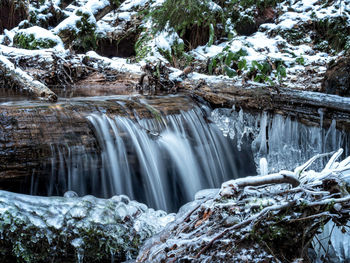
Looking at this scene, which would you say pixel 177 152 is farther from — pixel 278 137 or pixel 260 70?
pixel 260 70

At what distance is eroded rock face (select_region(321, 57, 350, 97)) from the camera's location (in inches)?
156

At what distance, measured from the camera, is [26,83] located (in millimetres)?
4395

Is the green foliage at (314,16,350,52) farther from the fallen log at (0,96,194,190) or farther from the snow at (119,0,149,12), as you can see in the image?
the fallen log at (0,96,194,190)

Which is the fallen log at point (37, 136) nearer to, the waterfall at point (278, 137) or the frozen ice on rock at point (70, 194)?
the frozen ice on rock at point (70, 194)

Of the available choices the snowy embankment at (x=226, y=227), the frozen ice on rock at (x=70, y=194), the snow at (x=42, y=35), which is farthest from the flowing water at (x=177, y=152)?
the snow at (x=42, y=35)

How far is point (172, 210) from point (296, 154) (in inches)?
61.7

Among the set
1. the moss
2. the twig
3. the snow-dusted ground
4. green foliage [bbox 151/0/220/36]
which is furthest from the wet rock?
the twig

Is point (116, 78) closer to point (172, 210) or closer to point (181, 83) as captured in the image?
point (181, 83)

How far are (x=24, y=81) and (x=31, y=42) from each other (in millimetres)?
3129

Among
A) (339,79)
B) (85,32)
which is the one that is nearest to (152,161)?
(339,79)

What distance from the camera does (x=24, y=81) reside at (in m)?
4.45

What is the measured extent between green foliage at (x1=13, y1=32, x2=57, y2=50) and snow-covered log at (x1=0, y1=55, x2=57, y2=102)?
7.07 ft

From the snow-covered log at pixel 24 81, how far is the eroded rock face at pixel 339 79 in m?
3.42

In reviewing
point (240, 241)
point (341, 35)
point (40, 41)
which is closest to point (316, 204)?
point (240, 241)
